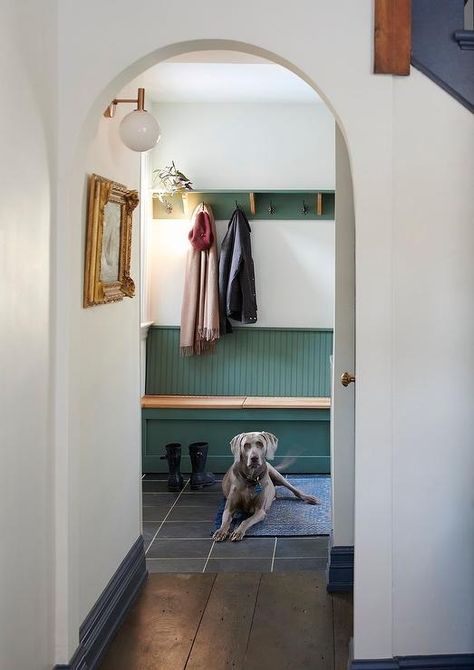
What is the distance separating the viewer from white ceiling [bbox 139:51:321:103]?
514cm

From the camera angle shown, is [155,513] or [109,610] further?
[155,513]

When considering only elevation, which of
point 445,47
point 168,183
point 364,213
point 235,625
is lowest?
point 235,625

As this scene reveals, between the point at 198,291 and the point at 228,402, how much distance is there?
886 millimetres

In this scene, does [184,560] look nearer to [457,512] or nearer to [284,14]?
[457,512]

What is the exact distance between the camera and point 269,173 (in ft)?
20.0

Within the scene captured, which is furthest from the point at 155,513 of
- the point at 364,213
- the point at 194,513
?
the point at 364,213

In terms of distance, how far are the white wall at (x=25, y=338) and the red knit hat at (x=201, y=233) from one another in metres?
3.44

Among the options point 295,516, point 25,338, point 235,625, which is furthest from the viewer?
point 295,516

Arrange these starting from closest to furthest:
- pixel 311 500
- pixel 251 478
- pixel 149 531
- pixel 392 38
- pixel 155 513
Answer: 1. pixel 392 38
2. pixel 149 531
3. pixel 251 478
4. pixel 155 513
5. pixel 311 500

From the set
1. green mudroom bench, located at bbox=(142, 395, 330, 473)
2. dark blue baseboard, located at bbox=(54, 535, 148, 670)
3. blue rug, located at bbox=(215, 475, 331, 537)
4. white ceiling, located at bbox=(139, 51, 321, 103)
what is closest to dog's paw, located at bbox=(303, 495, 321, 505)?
blue rug, located at bbox=(215, 475, 331, 537)

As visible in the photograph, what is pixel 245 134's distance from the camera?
20.0 ft

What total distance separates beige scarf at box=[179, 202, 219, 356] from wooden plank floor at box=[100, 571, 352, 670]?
248 cm

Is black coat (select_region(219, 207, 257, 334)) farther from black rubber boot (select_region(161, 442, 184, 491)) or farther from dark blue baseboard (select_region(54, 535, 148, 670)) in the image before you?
dark blue baseboard (select_region(54, 535, 148, 670))

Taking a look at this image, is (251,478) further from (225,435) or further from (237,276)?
(237,276)
